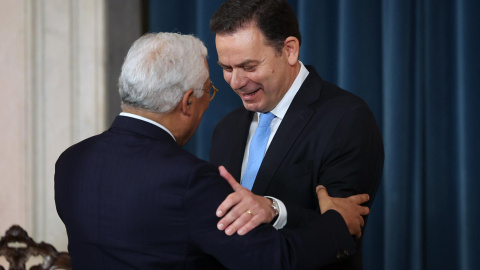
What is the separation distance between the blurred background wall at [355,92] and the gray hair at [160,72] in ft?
4.74

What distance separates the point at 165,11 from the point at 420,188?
1.46m

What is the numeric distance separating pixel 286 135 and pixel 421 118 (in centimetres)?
102

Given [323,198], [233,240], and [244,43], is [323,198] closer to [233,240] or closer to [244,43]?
[233,240]

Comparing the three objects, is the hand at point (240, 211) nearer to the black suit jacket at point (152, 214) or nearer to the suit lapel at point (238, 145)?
the black suit jacket at point (152, 214)

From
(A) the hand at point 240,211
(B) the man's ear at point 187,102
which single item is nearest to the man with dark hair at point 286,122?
(A) the hand at point 240,211

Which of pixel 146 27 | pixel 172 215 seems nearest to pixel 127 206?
pixel 172 215

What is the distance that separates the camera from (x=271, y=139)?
2.08 m

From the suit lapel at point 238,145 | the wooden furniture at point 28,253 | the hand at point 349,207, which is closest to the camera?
the hand at point 349,207

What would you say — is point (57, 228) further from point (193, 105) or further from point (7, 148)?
point (193, 105)

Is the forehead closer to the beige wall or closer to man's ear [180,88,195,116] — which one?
man's ear [180,88,195,116]

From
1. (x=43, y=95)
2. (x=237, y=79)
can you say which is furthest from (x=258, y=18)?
(x=43, y=95)

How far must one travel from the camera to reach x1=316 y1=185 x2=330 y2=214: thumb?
1771 millimetres

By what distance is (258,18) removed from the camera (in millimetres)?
2029

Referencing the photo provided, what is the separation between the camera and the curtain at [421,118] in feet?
8.96
